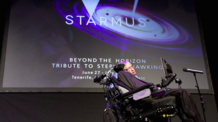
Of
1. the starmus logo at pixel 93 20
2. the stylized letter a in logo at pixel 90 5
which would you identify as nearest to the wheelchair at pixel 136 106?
the starmus logo at pixel 93 20

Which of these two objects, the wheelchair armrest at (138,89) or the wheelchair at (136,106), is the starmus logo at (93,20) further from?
the wheelchair armrest at (138,89)

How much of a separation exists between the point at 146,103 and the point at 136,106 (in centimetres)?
11

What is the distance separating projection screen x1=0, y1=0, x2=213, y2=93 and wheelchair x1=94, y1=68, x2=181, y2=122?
1.07 m

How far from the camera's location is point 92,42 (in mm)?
3900

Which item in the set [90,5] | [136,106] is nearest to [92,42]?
[90,5]

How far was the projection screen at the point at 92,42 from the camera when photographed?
11.9ft

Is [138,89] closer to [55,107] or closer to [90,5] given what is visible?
[55,107]

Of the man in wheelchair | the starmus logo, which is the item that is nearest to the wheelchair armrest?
the man in wheelchair

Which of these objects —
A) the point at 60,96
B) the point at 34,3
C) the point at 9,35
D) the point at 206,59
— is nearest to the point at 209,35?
the point at 206,59

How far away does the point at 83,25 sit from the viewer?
4000mm

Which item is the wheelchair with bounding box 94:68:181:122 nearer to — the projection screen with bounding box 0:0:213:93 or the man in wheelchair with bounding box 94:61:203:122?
the man in wheelchair with bounding box 94:61:203:122

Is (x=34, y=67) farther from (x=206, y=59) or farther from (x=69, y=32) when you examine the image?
(x=206, y=59)

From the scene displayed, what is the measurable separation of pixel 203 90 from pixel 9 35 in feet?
10.5

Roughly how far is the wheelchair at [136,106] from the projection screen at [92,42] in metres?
1.07
